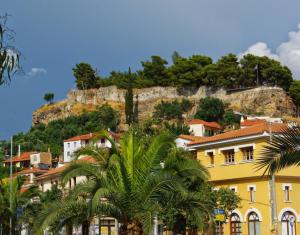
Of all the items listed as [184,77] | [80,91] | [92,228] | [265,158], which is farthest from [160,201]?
[80,91]

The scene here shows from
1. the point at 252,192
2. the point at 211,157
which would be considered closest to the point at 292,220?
the point at 252,192

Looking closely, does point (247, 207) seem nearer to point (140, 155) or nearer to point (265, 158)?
point (140, 155)

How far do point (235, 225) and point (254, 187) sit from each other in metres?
3.58

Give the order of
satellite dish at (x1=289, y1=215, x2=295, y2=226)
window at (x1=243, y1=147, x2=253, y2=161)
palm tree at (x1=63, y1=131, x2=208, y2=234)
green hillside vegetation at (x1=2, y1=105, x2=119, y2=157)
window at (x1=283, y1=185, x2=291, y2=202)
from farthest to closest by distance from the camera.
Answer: green hillside vegetation at (x1=2, y1=105, x2=119, y2=157)
window at (x1=243, y1=147, x2=253, y2=161)
window at (x1=283, y1=185, x2=291, y2=202)
satellite dish at (x1=289, y1=215, x2=295, y2=226)
palm tree at (x1=63, y1=131, x2=208, y2=234)

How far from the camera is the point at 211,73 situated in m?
130

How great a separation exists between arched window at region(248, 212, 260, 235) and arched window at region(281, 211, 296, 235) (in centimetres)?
194

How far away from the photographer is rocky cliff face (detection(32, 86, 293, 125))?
408ft

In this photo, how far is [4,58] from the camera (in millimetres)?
9438

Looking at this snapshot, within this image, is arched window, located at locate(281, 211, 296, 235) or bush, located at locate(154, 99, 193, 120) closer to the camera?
arched window, located at locate(281, 211, 296, 235)

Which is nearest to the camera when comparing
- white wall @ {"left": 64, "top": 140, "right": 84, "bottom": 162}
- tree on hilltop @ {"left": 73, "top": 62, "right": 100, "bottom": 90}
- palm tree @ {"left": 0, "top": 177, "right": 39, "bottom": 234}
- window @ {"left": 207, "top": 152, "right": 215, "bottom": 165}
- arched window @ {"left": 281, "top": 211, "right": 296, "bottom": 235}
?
palm tree @ {"left": 0, "top": 177, "right": 39, "bottom": 234}

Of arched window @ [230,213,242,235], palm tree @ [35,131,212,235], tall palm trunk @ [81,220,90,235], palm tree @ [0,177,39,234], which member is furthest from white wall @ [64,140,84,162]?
palm tree @ [35,131,212,235]

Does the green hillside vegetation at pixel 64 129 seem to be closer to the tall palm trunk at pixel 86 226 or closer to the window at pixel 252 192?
the window at pixel 252 192

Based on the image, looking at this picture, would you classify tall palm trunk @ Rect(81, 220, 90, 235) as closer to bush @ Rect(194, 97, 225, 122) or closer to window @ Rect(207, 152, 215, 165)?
window @ Rect(207, 152, 215, 165)

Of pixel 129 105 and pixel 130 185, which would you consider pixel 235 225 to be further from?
pixel 129 105
